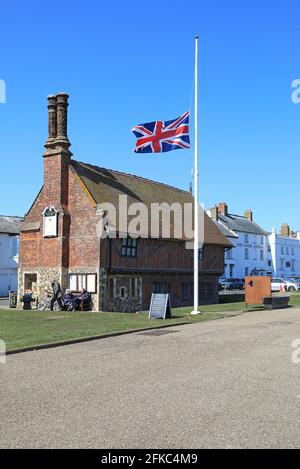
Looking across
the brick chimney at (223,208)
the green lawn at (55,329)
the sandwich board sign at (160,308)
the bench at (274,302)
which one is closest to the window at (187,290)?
the bench at (274,302)

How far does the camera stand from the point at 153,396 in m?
8.14

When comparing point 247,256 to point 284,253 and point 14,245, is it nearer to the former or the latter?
point 284,253

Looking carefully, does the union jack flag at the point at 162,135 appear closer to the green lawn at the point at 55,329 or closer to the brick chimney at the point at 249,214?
the green lawn at the point at 55,329

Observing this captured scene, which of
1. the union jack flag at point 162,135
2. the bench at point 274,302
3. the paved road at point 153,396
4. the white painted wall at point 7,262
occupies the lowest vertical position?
the paved road at point 153,396

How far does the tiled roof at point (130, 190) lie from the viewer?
3225 centimetres

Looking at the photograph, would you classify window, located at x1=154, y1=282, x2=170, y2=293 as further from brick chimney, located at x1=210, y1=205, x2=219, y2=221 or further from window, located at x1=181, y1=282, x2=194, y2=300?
brick chimney, located at x1=210, y1=205, x2=219, y2=221

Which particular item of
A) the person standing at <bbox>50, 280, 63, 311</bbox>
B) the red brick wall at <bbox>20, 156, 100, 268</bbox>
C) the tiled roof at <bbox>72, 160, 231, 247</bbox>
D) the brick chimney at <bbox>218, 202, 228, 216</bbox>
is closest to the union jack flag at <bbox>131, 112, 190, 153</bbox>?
the tiled roof at <bbox>72, 160, 231, 247</bbox>

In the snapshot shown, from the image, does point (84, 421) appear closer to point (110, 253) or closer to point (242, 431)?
point (242, 431)

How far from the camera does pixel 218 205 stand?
3059 inches

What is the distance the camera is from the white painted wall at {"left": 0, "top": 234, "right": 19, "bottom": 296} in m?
53.9

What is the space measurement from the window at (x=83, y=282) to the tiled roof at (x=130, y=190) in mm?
4430

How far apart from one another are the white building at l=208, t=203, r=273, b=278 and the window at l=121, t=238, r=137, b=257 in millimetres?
41854
